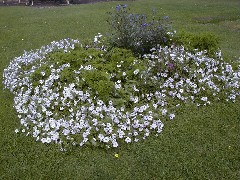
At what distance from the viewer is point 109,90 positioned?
186 inches

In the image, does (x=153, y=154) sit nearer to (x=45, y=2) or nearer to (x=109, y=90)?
(x=109, y=90)

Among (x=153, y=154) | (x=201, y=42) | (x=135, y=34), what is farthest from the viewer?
(x=201, y=42)

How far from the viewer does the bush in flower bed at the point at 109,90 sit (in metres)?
4.34

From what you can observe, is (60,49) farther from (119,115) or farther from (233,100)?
(233,100)

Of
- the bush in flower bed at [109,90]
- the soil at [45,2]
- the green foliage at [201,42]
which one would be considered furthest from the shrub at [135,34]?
the soil at [45,2]

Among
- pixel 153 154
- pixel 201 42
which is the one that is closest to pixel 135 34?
pixel 201 42

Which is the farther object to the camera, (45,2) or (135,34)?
(45,2)

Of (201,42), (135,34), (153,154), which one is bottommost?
(153,154)

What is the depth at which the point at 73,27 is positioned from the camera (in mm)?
10414

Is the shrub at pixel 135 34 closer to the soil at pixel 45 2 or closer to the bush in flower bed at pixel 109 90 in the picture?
the bush in flower bed at pixel 109 90

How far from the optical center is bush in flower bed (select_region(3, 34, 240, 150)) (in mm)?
4336

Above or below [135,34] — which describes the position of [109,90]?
below

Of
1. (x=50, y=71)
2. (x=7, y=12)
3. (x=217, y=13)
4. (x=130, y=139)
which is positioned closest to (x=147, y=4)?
(x=217, y=13)

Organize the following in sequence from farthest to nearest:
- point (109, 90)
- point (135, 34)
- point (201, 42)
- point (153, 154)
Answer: point (201, 42) → point (135, 34) → point (109, 90) → point (153, 154)
